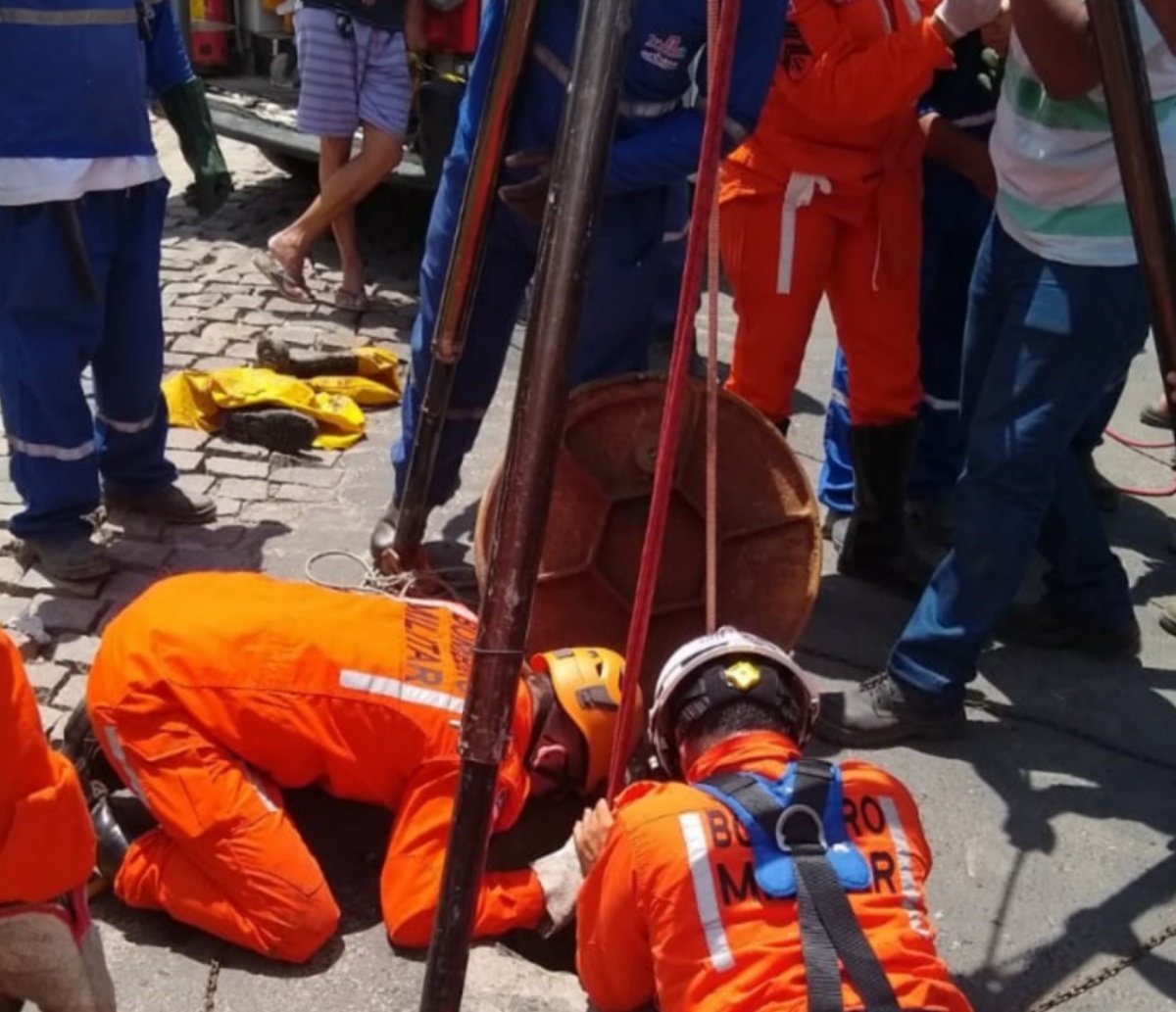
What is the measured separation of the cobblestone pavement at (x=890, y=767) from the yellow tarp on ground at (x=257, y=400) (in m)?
0.09

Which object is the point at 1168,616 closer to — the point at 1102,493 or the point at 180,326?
the point at 1102,493

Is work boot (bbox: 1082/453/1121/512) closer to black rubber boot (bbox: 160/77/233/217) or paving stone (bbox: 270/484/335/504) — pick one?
paving stone (bbox: 270/484/335/504)

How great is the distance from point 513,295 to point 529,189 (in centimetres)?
72

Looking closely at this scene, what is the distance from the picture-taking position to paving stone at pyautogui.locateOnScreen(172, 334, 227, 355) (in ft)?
18.8

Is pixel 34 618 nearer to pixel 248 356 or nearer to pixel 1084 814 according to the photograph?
pixel 248 356

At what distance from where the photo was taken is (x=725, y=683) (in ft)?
8.34

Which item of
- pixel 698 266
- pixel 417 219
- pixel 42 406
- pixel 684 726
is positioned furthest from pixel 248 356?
pixel 698 266

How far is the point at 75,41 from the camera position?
369cm

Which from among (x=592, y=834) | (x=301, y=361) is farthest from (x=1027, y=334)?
(x=301, y=361)

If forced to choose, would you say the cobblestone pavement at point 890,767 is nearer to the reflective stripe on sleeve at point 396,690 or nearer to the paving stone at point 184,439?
the paving stone at point 184,439

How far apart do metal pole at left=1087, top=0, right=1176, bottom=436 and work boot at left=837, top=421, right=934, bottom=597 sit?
7.44ft

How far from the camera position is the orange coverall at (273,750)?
2816mm

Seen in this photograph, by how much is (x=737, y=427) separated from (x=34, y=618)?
184 cm

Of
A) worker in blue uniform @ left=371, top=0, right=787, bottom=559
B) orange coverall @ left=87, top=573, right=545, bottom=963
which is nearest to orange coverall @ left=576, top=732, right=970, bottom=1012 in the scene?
orange coverall @ left=87, top=573, right=545, bottom=963
